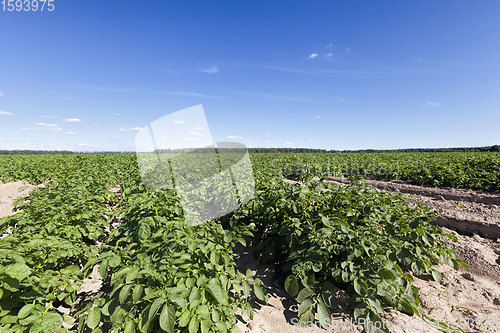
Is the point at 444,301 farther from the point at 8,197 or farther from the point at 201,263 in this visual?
the point at 8,197

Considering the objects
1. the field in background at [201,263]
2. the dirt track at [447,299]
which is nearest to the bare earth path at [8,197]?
the field in background at [201,263]

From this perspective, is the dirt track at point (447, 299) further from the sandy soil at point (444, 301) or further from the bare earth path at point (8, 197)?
the bare earth path at point (8, 197)

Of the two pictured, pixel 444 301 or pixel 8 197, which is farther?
pixel 8 197

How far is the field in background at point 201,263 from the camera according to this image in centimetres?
156

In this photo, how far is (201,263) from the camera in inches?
Result: 82.4

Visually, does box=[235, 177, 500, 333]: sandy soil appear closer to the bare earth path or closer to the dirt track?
the dirt track

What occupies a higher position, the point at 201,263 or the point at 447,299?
the point at 201,263

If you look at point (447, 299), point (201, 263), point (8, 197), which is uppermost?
point (201, 263)

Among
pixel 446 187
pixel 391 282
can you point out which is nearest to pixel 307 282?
pixel 391 282

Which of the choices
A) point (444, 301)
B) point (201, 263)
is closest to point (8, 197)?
point (201, 263)

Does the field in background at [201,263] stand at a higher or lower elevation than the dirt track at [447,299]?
higher

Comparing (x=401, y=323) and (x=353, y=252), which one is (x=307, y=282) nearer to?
(x=353, y=252)

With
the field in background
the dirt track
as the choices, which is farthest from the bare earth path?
the dirt track

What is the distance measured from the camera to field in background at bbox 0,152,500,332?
156 centimetres
